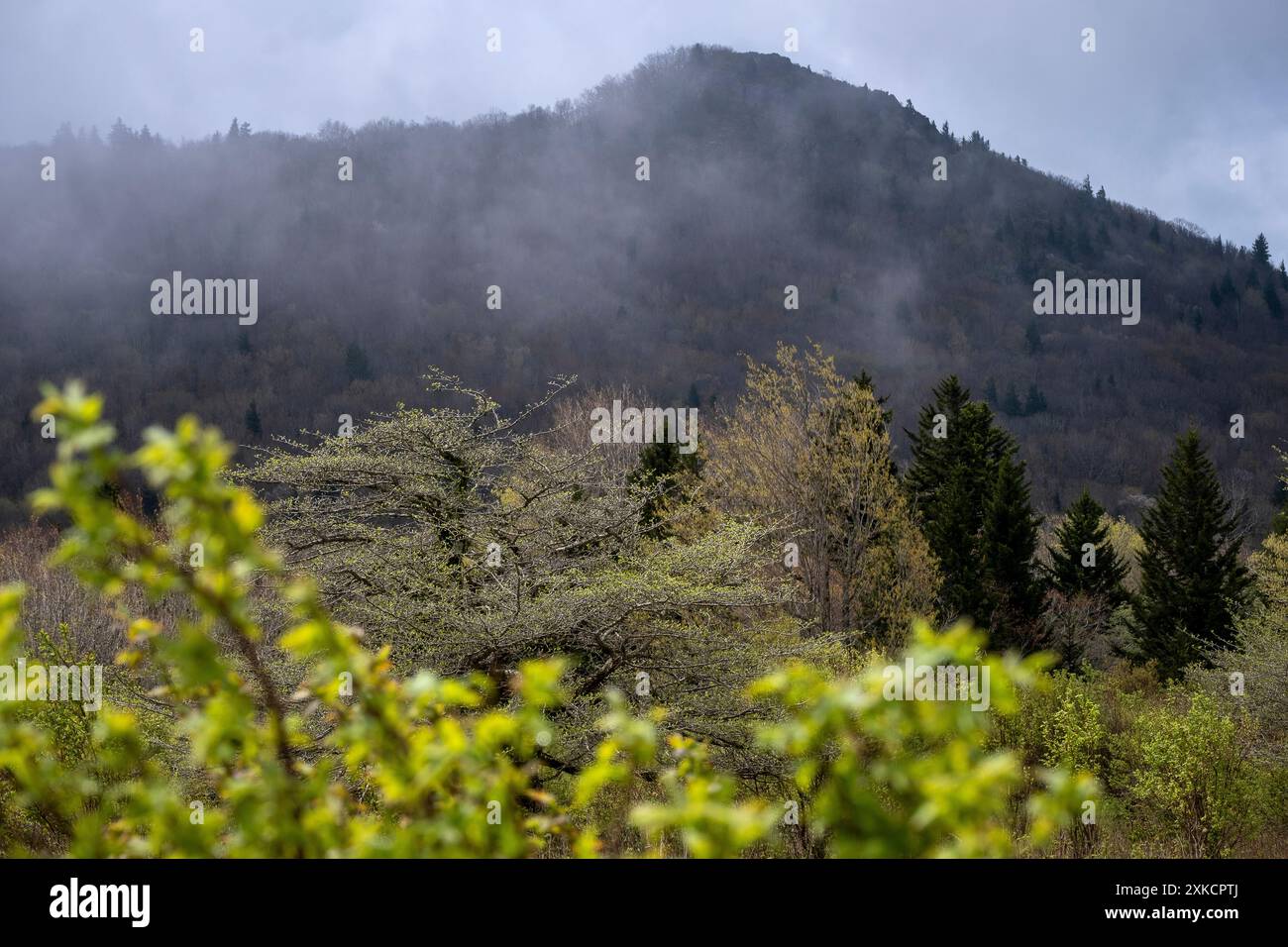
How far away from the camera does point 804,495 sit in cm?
2050

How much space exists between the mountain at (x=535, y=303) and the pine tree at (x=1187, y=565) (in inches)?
2223

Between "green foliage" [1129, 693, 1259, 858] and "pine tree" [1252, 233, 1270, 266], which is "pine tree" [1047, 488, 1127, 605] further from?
"pine tree" [1252, 233, 1270, 266]

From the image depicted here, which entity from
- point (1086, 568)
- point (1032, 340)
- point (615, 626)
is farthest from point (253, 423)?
point (1032, 340)

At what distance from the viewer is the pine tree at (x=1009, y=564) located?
2794 centimetres

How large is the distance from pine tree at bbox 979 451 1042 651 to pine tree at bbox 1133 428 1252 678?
4502 millimetres

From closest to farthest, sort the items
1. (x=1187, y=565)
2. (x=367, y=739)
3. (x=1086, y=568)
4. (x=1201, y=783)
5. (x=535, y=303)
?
(x=367, y=739) → (x=1201, y=783) → (x=1187, y=565) → (x=1086, y=568) → (x=535, y=303)

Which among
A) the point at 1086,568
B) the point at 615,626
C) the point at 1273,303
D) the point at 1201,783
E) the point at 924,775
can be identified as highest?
the point at 1273,303

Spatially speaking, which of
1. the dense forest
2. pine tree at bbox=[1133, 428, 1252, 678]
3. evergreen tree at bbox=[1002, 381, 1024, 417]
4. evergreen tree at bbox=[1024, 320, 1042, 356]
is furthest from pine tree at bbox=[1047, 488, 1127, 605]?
evergreen tree at bbox=[1024, 320, 1042, 356]

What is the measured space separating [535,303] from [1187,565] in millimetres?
127513

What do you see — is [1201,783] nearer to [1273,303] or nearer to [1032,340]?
[1032,340]

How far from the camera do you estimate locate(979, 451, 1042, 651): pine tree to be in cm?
2794

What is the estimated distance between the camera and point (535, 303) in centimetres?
14725

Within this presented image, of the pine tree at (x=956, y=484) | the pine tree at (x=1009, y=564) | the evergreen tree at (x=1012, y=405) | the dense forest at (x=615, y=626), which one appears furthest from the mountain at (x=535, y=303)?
the pine tree at (x=1009, y=564)
